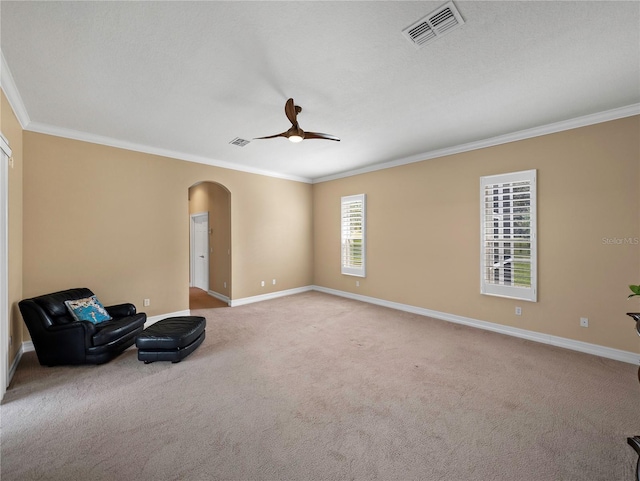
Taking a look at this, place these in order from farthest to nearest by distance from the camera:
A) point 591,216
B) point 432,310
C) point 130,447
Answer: point 432,310 → point 591,216 → point 130,447

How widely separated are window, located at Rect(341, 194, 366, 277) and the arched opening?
2617mm

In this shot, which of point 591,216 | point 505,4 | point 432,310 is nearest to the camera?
point 505,4

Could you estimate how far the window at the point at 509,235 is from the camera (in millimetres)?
3967

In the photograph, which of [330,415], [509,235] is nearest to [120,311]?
[330,415]

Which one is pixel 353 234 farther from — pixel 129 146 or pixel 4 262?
pixel 4 262

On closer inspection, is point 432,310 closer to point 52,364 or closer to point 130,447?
point 130,447

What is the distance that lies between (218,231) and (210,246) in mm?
631

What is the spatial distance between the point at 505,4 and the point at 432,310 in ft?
14.4

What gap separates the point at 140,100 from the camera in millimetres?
3096

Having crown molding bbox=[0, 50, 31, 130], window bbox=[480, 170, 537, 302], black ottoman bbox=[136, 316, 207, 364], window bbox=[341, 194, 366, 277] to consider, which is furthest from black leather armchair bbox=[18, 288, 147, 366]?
window bbox=[480, 170, 537, 302]

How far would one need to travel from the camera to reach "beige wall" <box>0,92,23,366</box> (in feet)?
9.82

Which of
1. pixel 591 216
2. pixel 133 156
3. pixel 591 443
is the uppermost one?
pixel 133 156

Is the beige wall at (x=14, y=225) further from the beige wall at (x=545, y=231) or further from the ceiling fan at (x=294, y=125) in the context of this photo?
the beige wall at (x=545, y=231)

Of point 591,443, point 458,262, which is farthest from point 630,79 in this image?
point 591,443
